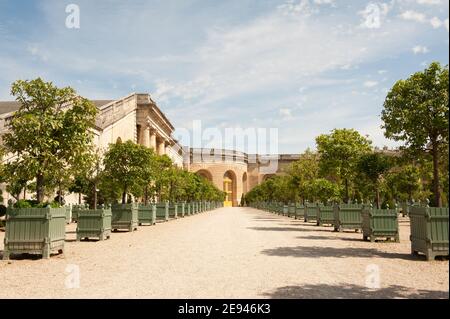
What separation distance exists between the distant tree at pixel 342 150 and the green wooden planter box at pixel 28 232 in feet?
54.9

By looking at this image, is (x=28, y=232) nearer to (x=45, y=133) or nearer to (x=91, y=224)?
(x=45, y=133)

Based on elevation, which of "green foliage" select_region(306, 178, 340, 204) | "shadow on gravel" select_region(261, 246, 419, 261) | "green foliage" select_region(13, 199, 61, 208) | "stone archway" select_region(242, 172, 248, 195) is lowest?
"shadow on gravel" select_region(261, 246, 419, 261)

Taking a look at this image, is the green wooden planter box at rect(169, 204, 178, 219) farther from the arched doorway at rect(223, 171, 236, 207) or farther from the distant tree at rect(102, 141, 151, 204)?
the arched doorway at rect(223, 171, 236, 207)

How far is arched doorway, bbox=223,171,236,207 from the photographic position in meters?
146

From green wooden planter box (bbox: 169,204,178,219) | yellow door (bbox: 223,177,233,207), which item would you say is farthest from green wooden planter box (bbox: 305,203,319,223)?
yellow door (bbox: 223,177,233,207)

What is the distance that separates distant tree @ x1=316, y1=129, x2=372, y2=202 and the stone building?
16495 mm

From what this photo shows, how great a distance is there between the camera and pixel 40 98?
1319cm

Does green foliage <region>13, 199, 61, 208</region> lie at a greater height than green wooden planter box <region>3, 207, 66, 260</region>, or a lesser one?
greater

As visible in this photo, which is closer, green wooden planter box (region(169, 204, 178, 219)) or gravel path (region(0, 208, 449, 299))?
gravel path (region(0, 208, 449, 299))

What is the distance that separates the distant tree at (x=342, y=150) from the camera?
78.2ft

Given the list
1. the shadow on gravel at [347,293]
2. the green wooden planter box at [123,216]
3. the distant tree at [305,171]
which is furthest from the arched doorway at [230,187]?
the shadow on gravel at [347,293]

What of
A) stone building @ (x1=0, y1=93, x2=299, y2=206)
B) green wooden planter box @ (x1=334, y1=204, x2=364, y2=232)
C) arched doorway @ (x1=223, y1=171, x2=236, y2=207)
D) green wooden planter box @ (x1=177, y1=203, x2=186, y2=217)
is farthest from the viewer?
arched doorway @ (x1=223, y1=171, x2=236, y2=207)

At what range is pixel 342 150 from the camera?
2394 cm
